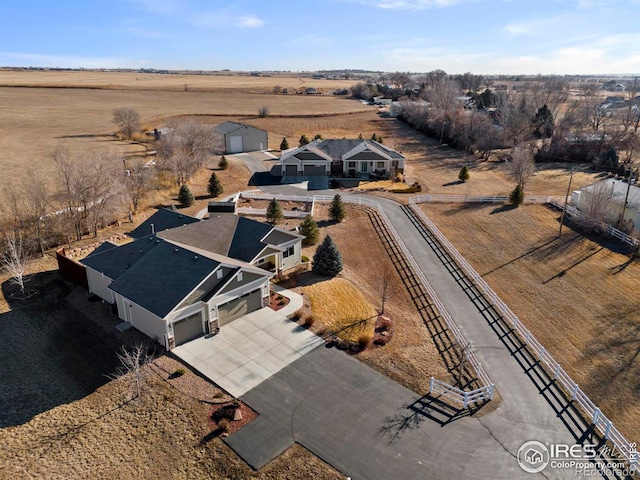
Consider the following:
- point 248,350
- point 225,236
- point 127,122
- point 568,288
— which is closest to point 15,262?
A: point 225,236

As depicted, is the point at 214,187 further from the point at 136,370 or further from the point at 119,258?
the point at 136,370

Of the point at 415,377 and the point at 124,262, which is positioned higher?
the point at 124,262

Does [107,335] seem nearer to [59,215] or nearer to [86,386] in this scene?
[86,386]

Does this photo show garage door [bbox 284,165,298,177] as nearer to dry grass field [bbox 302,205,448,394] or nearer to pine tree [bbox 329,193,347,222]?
dry grass field [bbox 302,205,448,394]

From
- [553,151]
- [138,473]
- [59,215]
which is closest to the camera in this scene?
[138,473]

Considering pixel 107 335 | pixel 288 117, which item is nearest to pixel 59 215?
pixel 107 335

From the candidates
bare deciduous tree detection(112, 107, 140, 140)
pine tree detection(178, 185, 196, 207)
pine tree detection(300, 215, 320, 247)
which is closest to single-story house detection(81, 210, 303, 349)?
pine tree detection(300, 215, 320, 247)
